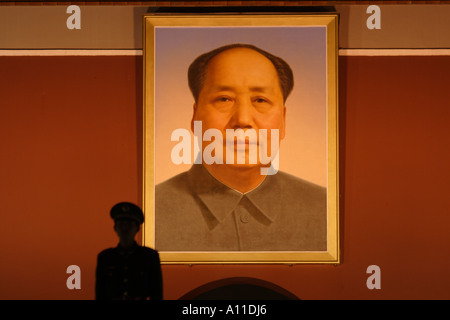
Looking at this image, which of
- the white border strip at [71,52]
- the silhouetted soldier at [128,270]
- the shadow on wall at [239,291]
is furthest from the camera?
the white border strip at [71,52]

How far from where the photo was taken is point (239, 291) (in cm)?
351

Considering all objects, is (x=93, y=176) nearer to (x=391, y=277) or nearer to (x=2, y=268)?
(x=2, y=268)

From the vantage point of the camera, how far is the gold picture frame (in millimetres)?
3551

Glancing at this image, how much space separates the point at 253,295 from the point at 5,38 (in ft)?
7.07

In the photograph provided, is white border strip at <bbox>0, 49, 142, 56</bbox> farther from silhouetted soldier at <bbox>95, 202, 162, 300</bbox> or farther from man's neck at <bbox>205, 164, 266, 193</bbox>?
silhouetted soldier at <bbox>95, 202, 162, 300</bbox>

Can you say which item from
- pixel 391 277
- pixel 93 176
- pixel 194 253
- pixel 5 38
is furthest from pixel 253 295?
pixel 5 38

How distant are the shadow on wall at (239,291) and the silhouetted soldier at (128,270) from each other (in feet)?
3.59

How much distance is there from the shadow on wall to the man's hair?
43.4 inches

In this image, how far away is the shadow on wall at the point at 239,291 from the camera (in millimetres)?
3498

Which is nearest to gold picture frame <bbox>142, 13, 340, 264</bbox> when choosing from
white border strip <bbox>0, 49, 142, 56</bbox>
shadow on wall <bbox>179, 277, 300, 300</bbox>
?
white border strip <bbox>0, 49, 142, 56</bbox>

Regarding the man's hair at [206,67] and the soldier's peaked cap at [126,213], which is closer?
the soldier's peaked cap at [126,213]

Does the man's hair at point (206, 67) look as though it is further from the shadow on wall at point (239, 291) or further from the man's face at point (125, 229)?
the man's face at point (125, 229)

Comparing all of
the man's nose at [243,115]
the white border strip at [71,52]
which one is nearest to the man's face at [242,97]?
the man's nose at [243,115]
